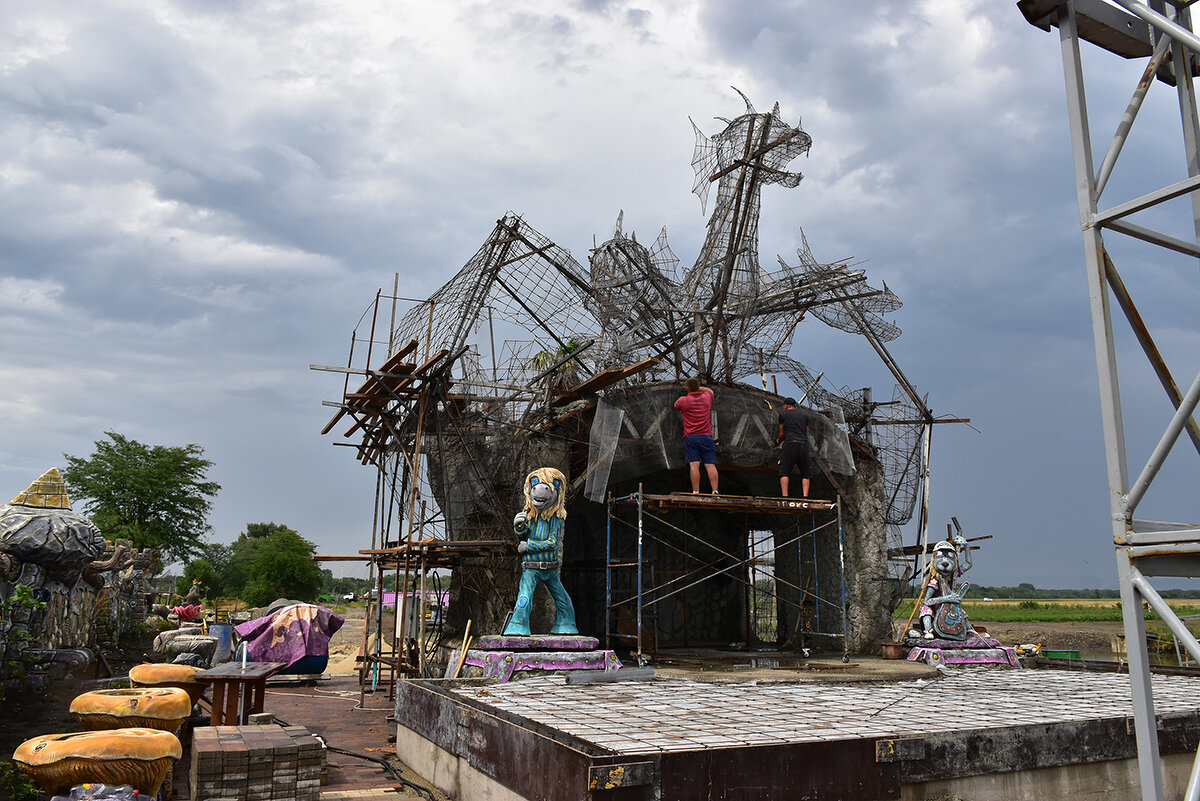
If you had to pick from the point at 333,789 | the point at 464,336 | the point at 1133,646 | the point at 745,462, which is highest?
the point at 464,336

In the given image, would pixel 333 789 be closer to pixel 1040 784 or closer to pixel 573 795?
pixel 573 795

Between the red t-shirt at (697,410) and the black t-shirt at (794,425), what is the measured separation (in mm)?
1288

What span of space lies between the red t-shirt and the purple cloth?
8329mm

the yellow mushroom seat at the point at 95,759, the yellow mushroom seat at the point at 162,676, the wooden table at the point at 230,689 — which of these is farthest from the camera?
the yellow mushroom seat at the point at 162,676

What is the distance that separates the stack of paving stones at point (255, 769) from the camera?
545 centimetres

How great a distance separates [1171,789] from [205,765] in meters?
7.30

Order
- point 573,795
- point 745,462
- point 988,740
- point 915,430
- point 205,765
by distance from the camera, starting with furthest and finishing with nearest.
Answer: point 915,430 < point 745,462 < point 988,740 < point 205,765 < point 573,795

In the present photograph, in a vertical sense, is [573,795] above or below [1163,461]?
below

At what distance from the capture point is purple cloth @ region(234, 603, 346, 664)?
49.9 feet

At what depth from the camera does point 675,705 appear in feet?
23.2

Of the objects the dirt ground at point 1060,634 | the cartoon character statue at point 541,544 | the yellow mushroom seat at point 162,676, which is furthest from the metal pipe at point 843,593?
the dirt ground at point 1060,634

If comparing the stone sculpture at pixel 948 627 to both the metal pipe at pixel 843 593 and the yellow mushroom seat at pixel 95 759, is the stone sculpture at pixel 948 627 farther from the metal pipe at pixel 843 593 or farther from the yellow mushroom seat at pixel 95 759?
the yellow mushroom seat at pixel 95 759

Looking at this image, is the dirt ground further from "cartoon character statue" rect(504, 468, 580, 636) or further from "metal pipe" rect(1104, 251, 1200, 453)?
"metal pipe" rect(1104, 251, 1200, 453)

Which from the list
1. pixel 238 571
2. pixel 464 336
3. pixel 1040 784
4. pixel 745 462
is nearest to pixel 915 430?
pixel 745 462
